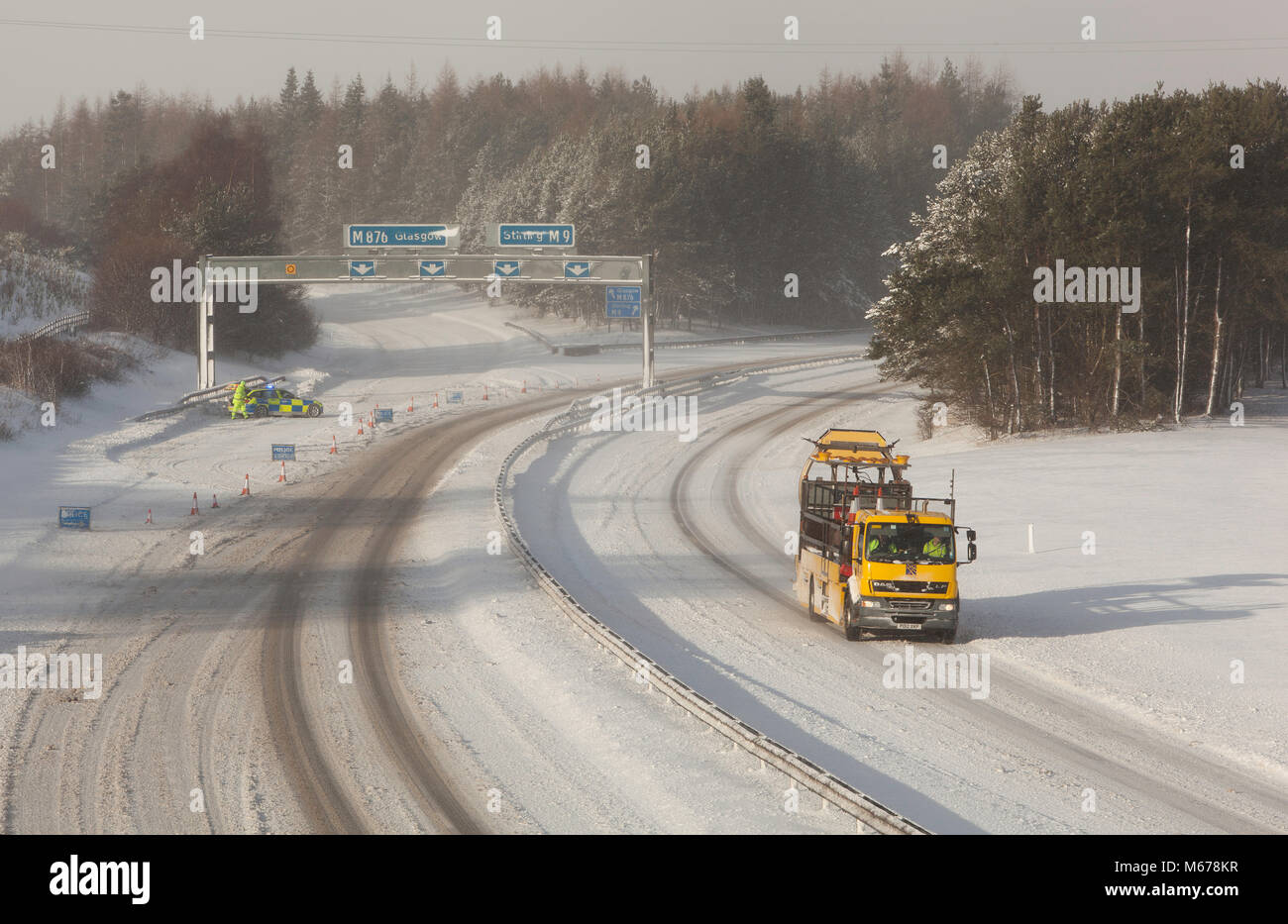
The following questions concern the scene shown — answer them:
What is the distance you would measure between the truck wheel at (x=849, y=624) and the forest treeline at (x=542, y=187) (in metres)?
54.3

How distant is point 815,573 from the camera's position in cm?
2181

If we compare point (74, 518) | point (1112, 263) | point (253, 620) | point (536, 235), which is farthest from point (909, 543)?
point (536, 235)

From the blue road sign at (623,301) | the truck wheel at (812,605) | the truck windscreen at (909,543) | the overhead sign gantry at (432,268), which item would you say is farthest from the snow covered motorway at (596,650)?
the blue road sign at (623,301)

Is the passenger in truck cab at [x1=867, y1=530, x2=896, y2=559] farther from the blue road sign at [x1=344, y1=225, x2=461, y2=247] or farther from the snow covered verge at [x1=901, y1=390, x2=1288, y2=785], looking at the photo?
the blue road sign at [x1=344, y1=225, x2=461, y2=247]

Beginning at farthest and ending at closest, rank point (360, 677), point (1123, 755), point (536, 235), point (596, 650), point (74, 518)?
point (536, 235)
point (74, 518)
point (596, 650)
point (360, 677)
point (1123, 755)

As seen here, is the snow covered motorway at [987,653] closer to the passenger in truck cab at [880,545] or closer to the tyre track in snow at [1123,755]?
the tyre track in snow at [1123,755]

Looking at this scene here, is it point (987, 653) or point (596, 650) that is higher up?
point (596, 650)

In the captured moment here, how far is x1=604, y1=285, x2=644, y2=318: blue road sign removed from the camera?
185ft

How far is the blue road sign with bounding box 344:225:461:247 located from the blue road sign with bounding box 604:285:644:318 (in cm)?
781

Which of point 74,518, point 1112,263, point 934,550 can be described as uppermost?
point 1112,263

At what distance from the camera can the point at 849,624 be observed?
1991cm

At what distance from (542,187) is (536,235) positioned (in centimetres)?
4493

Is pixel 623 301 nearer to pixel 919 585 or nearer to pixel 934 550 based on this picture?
pixel 934 550

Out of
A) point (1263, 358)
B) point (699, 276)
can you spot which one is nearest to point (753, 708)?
point (1263, 358)
